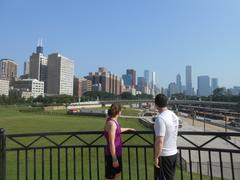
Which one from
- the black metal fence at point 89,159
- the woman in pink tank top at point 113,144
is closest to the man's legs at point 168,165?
the black metal fence at point 89,159

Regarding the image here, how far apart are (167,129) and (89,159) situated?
102 inches

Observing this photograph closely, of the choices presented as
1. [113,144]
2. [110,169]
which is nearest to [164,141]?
[113,144]

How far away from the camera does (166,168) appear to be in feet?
18.4

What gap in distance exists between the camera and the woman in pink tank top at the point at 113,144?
228 inches

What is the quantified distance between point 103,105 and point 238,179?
157 meters

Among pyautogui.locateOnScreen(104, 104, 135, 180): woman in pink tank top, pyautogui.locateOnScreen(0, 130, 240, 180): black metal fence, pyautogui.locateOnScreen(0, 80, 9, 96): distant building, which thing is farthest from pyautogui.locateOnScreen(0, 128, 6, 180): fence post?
pyautogui.locateOnScreen(0, 80, 9, 96): distant building

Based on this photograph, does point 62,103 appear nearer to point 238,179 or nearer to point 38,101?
point 38,101

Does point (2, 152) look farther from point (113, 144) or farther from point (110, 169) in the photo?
point (113, 144)

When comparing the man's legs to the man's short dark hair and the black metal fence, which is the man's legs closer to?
the black metal fence

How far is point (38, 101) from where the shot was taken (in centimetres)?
15788

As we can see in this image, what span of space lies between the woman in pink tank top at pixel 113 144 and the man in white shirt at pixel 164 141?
75cm

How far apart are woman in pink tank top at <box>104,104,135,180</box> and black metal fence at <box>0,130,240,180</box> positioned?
715 millimetres

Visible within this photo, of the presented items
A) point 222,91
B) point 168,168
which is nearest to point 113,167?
point 168,168

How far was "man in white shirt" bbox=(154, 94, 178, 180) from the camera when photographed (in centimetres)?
532
